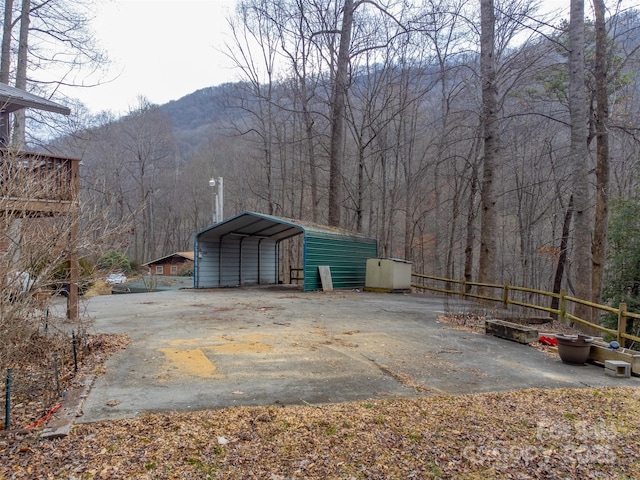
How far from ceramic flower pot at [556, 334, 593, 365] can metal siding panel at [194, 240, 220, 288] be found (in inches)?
471

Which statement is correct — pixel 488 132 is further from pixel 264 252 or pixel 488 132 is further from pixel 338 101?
pixel 264 252

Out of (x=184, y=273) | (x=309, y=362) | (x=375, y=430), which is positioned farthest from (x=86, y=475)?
(x=184, y=273)

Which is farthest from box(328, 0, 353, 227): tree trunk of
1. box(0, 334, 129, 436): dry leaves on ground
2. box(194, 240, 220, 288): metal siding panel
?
box(0, 334, 129, 436): dry leaves on ground

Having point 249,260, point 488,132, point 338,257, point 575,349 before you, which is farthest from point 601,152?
point 249,260

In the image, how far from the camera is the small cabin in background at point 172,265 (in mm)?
27242

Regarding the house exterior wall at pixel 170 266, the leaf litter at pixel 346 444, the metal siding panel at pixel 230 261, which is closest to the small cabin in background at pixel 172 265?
the house exterior wall at pixel 170 266

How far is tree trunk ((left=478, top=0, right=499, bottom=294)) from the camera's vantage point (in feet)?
37.8

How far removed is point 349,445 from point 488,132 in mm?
10996

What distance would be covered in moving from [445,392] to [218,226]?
446 inches

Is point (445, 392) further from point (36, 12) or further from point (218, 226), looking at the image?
point (36, 12)

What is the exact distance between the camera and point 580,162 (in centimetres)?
916

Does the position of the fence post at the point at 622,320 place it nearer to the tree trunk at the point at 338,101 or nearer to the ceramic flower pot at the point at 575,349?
the ceramic flower pot at the point at 575,349

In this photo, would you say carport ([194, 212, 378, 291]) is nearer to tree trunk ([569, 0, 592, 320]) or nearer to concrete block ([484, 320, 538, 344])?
concrete block ([484, 320, 538, 344])

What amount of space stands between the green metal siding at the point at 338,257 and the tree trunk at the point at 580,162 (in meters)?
7.79
